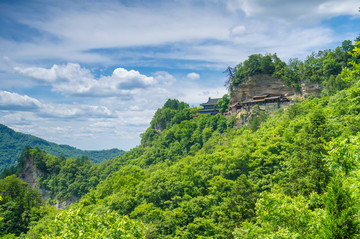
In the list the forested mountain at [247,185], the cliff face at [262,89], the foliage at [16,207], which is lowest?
the foliage at [16,207]

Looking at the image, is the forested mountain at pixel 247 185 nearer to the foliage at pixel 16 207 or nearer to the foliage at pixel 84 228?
the foliage at pixel 84 228

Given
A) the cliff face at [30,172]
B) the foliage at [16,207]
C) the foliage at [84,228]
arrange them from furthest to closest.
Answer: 1. the cliff face at [30,172]
2. the foliage at [16,207]
3. the foliage at [84,228]

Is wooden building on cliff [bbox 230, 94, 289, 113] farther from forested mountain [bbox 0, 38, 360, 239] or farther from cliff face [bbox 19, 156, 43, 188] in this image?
cliff face [bbox 19, 156, 43, 188]

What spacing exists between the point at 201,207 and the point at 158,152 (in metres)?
48.2

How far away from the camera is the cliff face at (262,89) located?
54.5 m

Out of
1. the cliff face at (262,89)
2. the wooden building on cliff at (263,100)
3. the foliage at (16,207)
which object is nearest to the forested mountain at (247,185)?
the foliage at (16,207)

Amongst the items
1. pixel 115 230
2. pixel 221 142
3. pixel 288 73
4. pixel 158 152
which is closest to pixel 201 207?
pixel 115 230

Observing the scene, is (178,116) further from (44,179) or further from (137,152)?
(44,179)

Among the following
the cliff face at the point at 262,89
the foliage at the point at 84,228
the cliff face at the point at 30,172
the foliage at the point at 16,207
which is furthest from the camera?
the cliff face at the point at 30,172

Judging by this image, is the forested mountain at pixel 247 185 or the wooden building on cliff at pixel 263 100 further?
the wooden building on cliff at pixel 263 100

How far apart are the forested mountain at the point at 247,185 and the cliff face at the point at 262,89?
1785 millimetres

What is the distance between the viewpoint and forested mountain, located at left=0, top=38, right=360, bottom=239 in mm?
9711

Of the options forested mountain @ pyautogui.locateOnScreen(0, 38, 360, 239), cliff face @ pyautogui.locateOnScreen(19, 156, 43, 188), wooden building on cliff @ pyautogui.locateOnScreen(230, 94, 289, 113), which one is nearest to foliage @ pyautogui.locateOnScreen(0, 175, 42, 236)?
forested mountain @ pyautogui.locateOnScreen(0, 38, 360, 239)

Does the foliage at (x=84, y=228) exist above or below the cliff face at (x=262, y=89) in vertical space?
below
